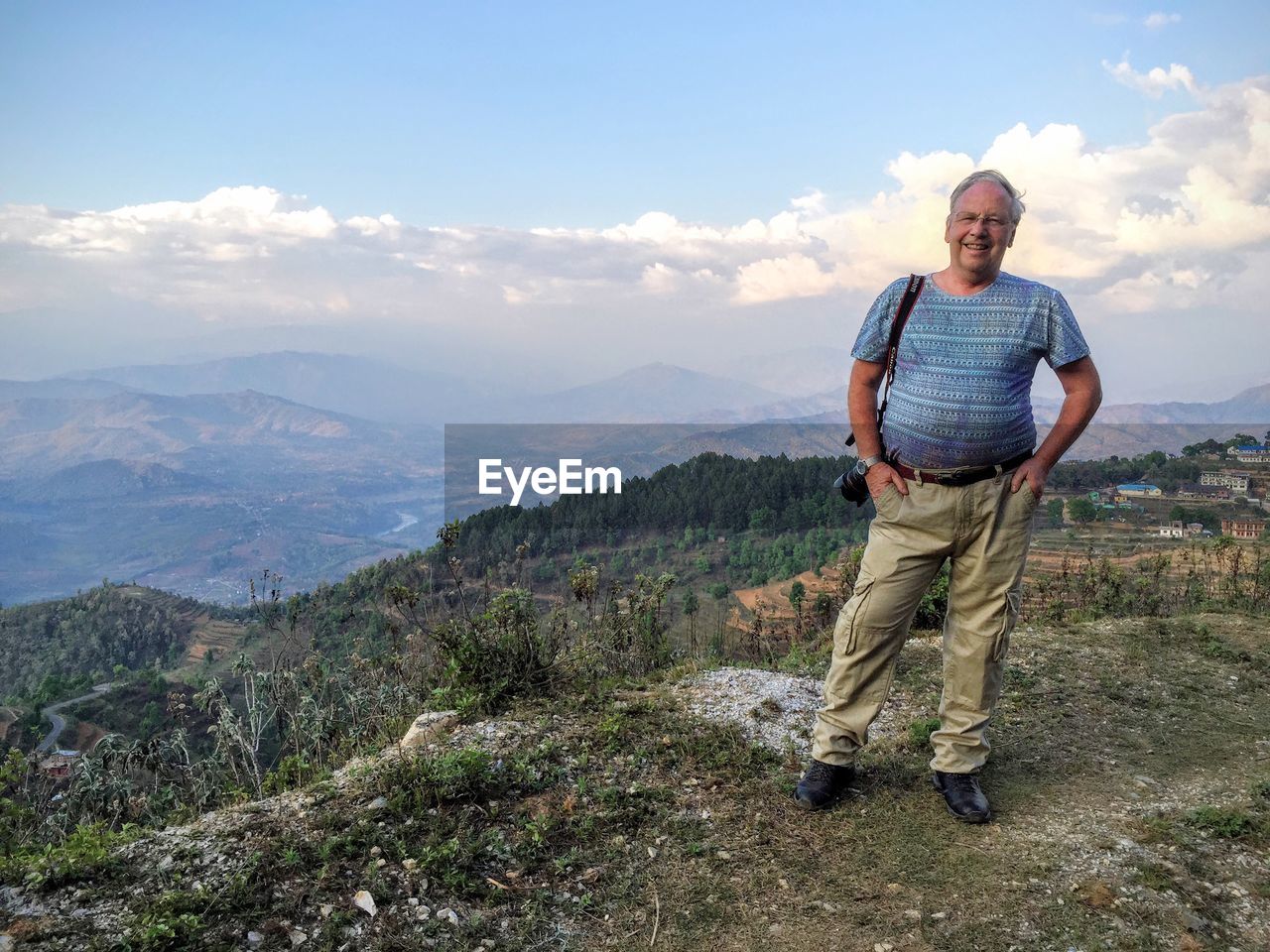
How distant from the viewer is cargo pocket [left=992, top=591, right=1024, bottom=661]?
3.21m

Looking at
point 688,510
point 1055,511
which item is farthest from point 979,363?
point 688,510

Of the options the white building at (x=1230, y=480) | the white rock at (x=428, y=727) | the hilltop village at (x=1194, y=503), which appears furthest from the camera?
the white building at (x=1230, y=480)

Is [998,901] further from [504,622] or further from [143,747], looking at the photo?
[143,747]

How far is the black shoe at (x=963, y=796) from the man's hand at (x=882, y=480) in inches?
49.3

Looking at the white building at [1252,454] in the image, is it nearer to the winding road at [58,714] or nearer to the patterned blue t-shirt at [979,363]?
the patterned blue t-shirt at [979,363]

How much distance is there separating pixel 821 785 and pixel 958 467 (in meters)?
1.44

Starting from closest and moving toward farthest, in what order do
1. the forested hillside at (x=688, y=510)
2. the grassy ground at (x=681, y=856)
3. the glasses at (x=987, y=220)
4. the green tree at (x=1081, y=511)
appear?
the grassy ground at (x=681, y=856)
the glasses at (x=987, y=220)
the green tree at (x=1081, y=511)
the forested hillside at (x=688, y=510)

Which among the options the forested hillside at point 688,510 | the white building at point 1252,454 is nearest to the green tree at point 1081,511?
the forested hillside at point 688,510

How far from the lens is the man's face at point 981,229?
299 cm

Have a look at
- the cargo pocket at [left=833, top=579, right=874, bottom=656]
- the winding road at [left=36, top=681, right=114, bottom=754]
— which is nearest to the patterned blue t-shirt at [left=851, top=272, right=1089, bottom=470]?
the cargo pocket at [left=833, top=579, right=874, bottom=656]

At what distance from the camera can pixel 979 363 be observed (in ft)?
10.1

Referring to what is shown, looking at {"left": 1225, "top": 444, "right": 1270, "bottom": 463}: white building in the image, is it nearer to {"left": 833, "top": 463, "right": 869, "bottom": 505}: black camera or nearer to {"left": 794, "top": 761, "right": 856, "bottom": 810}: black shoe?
{"left": 833, "top": 463, "right": 869, "bottom": 505}: black camera

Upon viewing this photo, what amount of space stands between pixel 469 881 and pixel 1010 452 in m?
2.55

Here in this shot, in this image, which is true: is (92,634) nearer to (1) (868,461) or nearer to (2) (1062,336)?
(1) (868,461)
